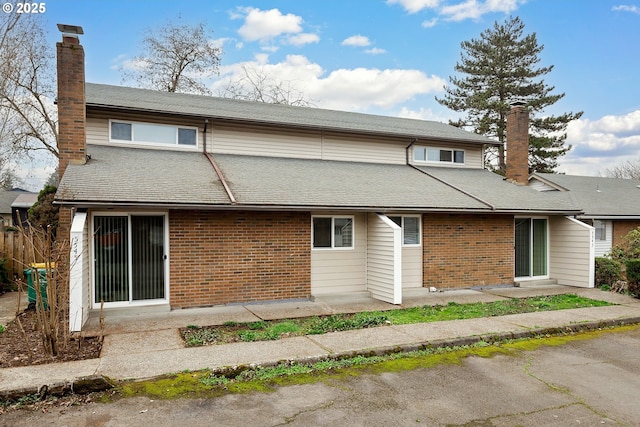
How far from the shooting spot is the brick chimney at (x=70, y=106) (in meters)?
10.1

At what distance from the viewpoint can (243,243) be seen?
10.4m

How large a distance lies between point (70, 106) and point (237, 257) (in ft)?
17.3

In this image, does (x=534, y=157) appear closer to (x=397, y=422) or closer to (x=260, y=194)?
(x=260, y=194)

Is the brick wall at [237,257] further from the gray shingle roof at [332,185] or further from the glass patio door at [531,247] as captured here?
the glass patio door at [531,247]

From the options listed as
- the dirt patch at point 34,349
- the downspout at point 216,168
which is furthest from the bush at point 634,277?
the dirt patch at point 34,349

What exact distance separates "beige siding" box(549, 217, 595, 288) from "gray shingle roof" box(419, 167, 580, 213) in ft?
2.07

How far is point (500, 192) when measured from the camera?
14102mm

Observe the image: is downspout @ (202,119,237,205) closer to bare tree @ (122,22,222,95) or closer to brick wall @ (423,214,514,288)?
brick wall @ (423,214,514,288)

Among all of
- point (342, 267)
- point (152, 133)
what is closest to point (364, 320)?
point (342, 267)

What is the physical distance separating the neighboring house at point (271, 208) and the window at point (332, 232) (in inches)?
1.4

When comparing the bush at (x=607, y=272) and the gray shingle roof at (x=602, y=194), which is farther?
the gray shingle roof at (x=602, y=194)

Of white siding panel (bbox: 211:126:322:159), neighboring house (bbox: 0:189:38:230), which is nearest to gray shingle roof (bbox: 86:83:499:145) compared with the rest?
white siding panel (bbox: 211:126:322:159)

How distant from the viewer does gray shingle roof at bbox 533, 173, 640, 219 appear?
21.0 m

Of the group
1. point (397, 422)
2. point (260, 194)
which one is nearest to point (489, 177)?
point (260, 194)
